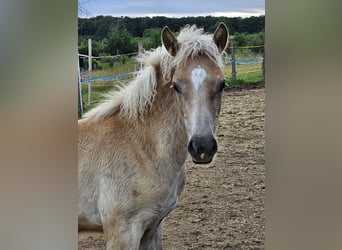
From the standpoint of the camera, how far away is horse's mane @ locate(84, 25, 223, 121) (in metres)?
2.38

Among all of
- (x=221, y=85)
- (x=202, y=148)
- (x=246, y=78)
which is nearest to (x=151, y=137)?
(x=202, y=148)

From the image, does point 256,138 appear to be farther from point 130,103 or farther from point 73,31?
point 73,31

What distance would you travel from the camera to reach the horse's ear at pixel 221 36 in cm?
242

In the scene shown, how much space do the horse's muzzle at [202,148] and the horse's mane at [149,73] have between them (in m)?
0.31

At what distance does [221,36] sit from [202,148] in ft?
1.70

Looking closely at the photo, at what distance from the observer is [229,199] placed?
2561 mm

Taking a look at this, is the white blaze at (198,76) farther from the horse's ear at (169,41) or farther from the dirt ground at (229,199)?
the dirt ground at (229,199)

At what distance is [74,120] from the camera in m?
2.62

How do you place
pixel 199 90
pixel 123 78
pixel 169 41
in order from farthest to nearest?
pixel 123 78 < pixel 169 41 < pixel 199 90

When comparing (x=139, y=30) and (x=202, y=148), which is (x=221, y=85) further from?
(x=139, y=30)

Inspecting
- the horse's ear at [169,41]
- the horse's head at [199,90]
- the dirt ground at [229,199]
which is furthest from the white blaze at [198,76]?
the dirt ground at [229,199]
